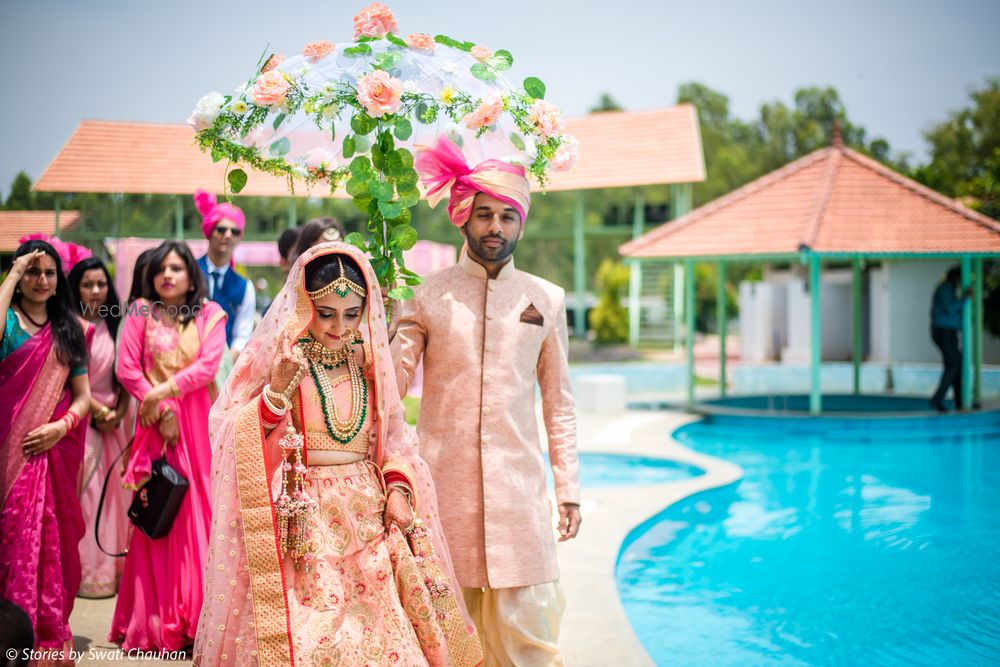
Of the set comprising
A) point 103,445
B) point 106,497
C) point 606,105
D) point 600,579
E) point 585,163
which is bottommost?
point 600,579

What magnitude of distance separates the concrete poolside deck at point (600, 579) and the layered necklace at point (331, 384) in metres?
1.65

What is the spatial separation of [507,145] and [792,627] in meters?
3.34

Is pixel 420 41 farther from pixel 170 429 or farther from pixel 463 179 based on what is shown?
pixel 170 429

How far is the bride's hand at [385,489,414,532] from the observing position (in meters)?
3.11

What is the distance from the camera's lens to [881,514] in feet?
25.2

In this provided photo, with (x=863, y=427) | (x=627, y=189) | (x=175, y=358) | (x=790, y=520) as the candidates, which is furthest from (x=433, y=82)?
(x=627, y=189)

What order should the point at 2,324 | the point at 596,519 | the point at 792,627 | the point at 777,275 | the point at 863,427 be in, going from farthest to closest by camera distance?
1. the point at 777,275
2. the point at 863,427
3. the point at 596,519
4. the point at 792,627
5. the point at 2,324

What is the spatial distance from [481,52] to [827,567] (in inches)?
180

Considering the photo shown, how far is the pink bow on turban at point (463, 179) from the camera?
3410 millimetres

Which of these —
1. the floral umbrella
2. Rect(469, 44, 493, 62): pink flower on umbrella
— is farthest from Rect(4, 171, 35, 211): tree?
Rect(469, 44, 493, 62): pink flower on umbrella

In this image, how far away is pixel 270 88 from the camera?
3.16 m

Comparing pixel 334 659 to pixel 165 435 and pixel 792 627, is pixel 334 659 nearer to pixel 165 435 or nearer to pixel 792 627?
pixel 165 435

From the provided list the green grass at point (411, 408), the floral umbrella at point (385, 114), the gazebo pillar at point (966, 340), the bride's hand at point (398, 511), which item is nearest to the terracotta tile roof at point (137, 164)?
the green grass at point (411, 408)

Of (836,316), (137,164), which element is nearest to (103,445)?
(137,164)
